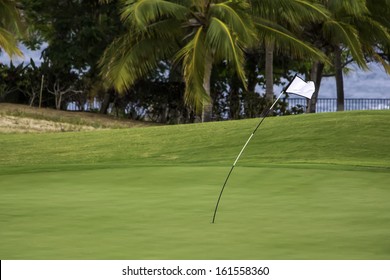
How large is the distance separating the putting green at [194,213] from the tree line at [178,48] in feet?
61.3

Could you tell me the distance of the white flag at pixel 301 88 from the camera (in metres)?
9.45

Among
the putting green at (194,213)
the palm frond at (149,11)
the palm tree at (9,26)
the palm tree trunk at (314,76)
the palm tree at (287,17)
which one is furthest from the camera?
the palm tree trunk at (314,76)

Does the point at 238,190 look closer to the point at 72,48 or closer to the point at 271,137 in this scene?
the point at 271,137

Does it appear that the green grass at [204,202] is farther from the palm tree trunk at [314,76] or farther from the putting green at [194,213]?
the palm tree trunk at [314,76]

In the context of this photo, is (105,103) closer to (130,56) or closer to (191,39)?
(191,39)

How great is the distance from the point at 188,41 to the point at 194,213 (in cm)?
2804

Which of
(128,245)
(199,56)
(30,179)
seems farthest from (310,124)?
(128,245)

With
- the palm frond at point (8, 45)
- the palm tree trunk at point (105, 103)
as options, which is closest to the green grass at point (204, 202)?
the palm frond at point (8, 45)

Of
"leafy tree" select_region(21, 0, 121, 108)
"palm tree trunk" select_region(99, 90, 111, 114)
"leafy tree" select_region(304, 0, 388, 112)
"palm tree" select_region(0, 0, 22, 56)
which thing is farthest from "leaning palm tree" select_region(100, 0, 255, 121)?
"palm tree trunk" select_region(99, 90, 111, 114)

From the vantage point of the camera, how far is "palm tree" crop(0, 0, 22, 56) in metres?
33.2

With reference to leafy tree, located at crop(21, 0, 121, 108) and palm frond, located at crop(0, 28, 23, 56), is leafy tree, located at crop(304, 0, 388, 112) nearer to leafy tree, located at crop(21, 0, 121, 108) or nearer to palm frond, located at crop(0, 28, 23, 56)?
leafy tree, located at crop(21, 0, 121, 108)

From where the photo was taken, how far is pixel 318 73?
1722 inches

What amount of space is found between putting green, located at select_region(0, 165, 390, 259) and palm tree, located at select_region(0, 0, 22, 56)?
18.6 meters

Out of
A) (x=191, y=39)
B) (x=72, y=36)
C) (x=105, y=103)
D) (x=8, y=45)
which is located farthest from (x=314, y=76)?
(x=8, y=45)
